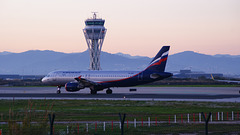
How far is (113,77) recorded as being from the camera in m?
61.0

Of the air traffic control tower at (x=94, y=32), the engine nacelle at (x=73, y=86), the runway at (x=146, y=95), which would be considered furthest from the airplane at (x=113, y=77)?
the air traffic control tower at (x=94, y=32)

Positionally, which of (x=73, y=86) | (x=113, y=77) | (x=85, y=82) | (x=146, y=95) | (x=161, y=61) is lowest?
(x=146, y=95)

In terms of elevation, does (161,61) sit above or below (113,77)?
above

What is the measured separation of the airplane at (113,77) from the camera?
58.0 metres

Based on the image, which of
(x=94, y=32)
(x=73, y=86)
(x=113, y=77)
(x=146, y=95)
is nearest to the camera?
(x=146, y=95)

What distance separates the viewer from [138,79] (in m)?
58.9

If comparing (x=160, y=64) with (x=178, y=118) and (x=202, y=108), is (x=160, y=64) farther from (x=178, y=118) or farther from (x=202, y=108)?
(x=178, y=118)

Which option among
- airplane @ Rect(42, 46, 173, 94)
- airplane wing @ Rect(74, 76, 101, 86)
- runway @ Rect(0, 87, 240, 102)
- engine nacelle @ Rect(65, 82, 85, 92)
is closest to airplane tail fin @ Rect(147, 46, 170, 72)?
airplane @ Rect(42, 46, 173, 94)

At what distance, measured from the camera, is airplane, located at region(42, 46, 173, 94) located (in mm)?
57969

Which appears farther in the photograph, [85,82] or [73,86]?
[85,82]

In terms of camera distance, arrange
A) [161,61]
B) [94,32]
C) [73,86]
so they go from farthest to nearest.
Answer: [94,32]
[73,86]
[161,61]

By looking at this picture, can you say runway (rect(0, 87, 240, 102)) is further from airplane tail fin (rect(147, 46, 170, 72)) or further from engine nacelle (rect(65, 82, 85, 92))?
airplane tail fin (rect(147, 46, 170, 72))

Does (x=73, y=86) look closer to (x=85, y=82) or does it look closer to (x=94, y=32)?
(x=85, y=82)

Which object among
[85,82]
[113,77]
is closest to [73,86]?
[85,82]
